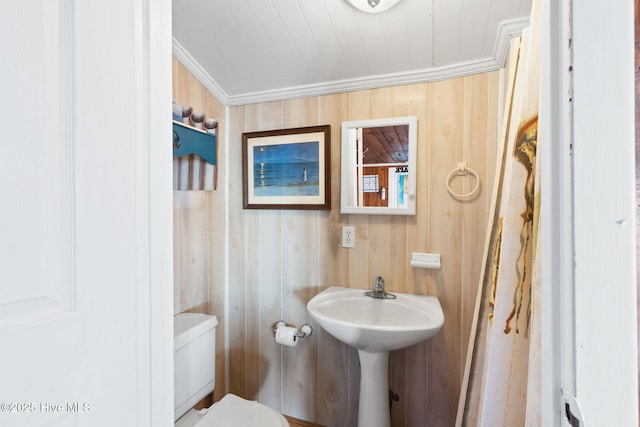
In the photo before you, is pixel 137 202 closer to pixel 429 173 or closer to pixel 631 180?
pixel 631 180

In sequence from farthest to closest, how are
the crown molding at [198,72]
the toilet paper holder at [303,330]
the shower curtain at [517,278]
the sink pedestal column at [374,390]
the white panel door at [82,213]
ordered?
the toilet paper holder at [303,330]
the crown molding at [198,72]
the sink pedestal column at [374,390]
the shower curtain at [517,278]
the white panel door at [82,213]

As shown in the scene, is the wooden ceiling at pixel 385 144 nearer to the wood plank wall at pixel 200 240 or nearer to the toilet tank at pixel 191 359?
the wood plank wall at pixel 200 240

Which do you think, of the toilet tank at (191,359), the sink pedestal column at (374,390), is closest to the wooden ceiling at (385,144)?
the sink pedestal column at (374,390)

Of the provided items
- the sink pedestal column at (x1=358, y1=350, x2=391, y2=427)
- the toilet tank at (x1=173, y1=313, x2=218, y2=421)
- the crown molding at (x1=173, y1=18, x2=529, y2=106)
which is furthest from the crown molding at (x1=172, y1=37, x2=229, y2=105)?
the sink pedestal column at (x1=358, y1=350, x2=391, y2=427)

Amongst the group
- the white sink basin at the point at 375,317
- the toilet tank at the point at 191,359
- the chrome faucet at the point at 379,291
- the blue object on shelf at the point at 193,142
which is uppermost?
the blue object on shelf at the point at 193,142

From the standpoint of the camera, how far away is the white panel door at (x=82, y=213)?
0.37 metres

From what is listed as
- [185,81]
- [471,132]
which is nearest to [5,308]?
[185,81]

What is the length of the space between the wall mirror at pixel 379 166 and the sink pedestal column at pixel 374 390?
69 centimetres

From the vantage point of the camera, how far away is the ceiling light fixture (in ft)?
3.42

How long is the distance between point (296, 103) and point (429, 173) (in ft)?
2.76

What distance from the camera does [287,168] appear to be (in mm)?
1630

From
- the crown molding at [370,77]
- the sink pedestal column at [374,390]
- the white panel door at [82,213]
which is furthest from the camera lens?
the sink pedestal column at [374,390]

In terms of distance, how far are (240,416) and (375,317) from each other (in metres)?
0.74

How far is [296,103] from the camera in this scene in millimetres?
1619
